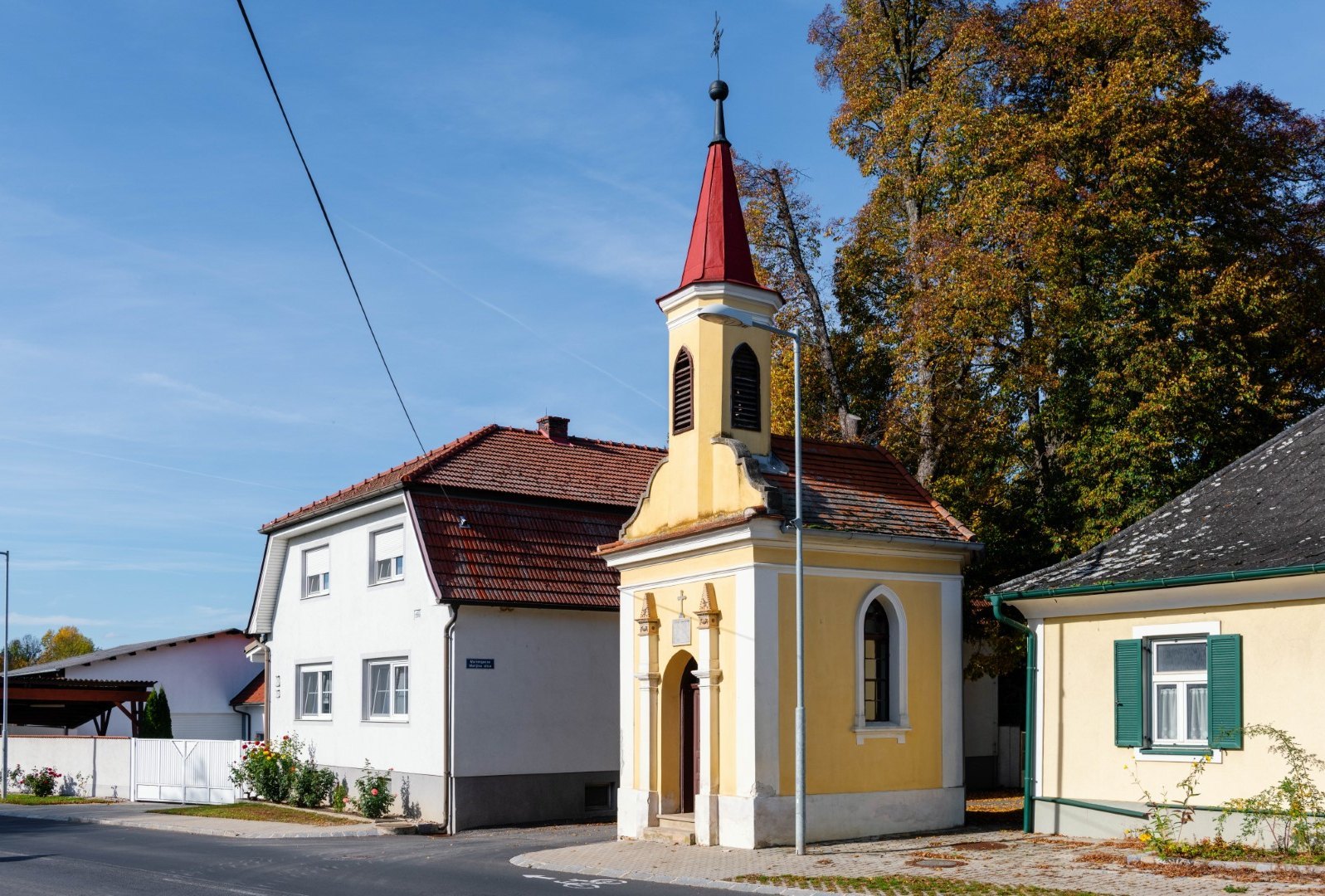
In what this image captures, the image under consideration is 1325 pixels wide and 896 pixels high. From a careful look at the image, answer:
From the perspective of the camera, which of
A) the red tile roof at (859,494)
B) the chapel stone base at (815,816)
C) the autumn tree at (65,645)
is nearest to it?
the chapel stone base at (815,816)

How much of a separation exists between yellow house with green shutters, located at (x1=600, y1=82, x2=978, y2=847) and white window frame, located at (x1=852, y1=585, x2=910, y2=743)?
3 centimetres

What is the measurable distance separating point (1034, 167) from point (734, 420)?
8.13m

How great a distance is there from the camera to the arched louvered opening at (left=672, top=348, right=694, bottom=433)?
68.7 feet

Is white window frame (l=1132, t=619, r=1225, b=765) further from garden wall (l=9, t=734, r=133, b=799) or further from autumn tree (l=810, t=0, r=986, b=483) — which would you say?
garden wall (l=9, t=734, r=133, b=799)

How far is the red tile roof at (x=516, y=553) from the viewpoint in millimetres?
24719

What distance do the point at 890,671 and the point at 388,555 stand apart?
11.2 meters

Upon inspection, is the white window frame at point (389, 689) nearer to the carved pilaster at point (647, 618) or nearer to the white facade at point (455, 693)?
the white facade at point (455, 693)

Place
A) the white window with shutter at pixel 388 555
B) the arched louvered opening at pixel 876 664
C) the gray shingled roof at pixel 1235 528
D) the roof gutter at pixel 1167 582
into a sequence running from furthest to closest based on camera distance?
the white window with shutter at pixel 388 555, the arched louvered opening at pixel 876 664, the gray shingled roof at pixel 1235 528, the roof gutter at pixel 1167 582

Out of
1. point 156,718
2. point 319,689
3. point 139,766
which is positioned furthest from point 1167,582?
point 156,718

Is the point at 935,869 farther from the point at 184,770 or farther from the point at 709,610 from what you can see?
the point at 184,770

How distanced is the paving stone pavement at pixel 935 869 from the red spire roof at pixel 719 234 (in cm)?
854

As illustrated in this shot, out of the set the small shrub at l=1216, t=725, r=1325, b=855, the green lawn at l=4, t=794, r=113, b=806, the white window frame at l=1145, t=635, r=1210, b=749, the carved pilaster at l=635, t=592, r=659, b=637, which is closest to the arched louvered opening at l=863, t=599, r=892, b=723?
the carved pilaster at l=635, t=592, r=659, b=637

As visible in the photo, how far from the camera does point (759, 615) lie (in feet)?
62.0

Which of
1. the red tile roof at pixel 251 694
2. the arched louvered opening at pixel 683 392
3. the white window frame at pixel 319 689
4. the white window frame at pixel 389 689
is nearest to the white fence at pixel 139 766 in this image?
the white window frame at pixel 319 689
